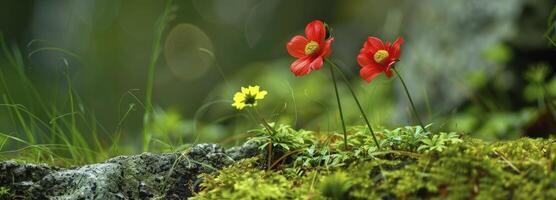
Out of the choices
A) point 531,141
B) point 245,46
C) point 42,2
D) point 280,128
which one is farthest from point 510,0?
point 42,2

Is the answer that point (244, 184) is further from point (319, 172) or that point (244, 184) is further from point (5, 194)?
point (5, 194)

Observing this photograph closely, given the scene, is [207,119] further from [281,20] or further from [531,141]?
[531,141]

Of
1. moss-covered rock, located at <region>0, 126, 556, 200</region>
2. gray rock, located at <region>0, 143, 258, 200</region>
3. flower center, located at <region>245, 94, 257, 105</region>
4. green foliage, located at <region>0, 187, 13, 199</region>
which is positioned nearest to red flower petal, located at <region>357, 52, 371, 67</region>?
moss-covered rock, located at <region>0, 126, 556, 200</region>

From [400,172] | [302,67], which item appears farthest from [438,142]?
[302,67]

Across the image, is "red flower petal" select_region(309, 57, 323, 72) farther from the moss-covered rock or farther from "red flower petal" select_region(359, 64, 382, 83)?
the moss-covered rock

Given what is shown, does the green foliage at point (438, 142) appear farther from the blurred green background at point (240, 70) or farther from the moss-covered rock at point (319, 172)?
the blurred green background at point (240, 70)

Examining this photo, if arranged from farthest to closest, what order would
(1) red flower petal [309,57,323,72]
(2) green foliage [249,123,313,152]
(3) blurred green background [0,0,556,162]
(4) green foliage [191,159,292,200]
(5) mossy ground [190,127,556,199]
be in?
1. (3) blurred green background [0,0,556,162]
2. (2) green foliage [249,123,313,152]
3. (1) red flower petal [309,57,323,72]
4. (4) green foliage [191,159,292,200]
5. (5) mossy ground [190,127,556,199]
